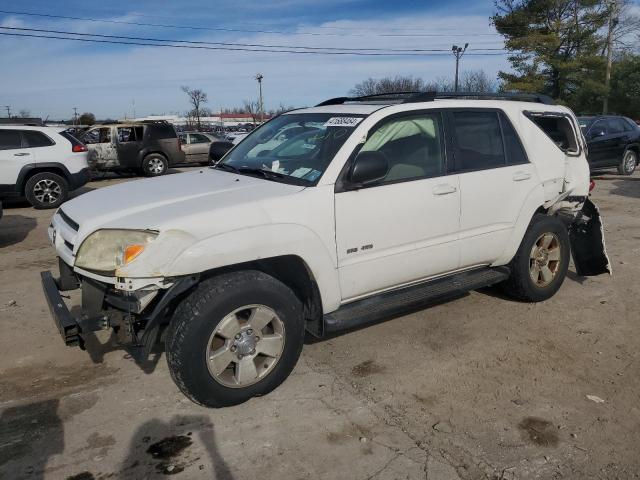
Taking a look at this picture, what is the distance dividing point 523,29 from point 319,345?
37214mm

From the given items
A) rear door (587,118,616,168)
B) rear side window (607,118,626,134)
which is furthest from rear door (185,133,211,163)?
rear side window (607,118,626,134)

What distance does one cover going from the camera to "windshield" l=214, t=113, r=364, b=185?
12.1ft

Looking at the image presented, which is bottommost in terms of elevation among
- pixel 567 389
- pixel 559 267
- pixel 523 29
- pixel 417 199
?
pixel 567 389

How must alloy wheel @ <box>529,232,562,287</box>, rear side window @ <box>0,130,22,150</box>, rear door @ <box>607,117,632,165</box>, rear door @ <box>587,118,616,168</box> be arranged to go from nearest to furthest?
alloy wheel @ <box>529,232,562,287</box> → rear side window @ <box>0,130,22,150</box> → rear door @ <box>587,118,616,168</box> → rear door @ <box>607,117,632,165</box>

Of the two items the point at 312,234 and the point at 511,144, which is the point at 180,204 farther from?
the point at 511,144

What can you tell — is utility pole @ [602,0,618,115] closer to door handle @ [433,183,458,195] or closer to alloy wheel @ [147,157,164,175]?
alloy wheel @ [147,157,164,175]

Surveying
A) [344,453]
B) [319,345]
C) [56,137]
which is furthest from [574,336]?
[56,137]

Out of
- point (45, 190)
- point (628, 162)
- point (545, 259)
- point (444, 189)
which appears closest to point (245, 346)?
point (444, 189)

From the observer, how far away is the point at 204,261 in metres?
3.04

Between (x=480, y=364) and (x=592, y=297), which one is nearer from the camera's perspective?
(x=480, y=364)

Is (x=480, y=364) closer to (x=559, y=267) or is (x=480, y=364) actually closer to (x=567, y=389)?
(x=567, y=389)

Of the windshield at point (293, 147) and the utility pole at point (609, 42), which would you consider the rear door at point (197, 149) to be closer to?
the windshield at point (293, 147)

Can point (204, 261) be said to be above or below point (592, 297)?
above

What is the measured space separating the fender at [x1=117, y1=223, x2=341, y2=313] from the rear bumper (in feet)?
30.9
